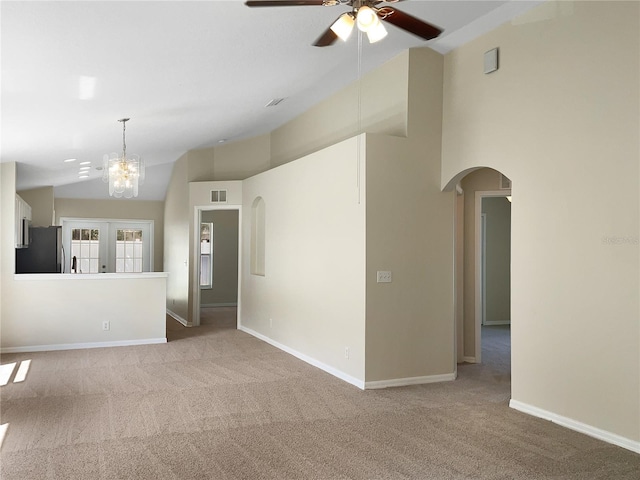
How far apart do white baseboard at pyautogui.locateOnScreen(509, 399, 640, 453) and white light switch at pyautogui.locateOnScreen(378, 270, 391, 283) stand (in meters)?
1.59

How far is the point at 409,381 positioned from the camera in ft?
18.2

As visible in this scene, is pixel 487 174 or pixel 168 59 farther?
pixel 487 174

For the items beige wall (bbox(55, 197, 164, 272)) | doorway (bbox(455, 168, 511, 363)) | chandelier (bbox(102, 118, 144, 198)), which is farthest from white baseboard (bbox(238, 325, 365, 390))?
beige wall (bbox(55, 197, 164, 272))

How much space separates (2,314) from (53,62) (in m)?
4.51

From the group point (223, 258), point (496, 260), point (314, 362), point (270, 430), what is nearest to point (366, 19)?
point (270, 430)

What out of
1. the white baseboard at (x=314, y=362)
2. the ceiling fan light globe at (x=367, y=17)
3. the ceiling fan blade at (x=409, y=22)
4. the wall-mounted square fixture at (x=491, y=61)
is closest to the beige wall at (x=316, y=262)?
the white baseboard at (x=314, y=362)

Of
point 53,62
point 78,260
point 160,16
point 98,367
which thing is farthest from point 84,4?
point 78,260

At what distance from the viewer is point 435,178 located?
5.75 meters

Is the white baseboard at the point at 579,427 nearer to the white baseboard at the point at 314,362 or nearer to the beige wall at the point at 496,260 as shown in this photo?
the white baseboard at the point at 314,362

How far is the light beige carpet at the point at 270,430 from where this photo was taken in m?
3.38

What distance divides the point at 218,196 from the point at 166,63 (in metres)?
5.20

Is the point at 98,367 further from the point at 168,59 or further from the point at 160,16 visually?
the point at 160,16

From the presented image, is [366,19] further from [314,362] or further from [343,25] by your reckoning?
[314,362]

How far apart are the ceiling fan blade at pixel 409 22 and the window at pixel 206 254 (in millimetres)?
10139
